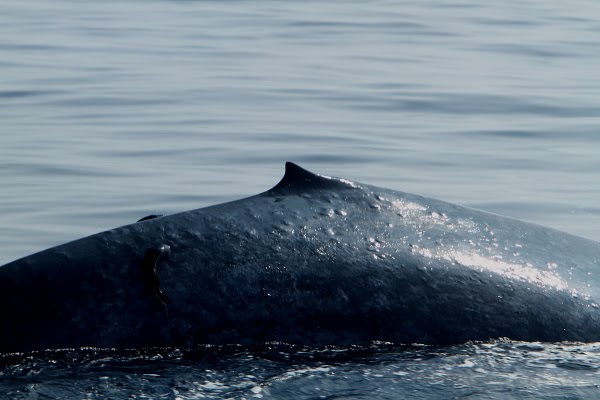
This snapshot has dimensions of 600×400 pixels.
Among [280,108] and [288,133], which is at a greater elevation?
[280,108]

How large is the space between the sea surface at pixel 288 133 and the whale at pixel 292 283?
0.27 feet

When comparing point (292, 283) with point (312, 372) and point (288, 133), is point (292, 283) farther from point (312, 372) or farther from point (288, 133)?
point (288, 133)

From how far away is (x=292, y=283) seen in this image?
17.0ft

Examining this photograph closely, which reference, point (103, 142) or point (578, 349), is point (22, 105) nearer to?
point (103, 142)

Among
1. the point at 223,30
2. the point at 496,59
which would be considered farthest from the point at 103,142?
the point at 223,30

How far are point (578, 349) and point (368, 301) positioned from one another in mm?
788

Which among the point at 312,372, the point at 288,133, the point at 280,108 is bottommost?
the point at 312,372

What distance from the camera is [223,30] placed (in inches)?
843

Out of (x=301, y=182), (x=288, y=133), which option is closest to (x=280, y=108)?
(x=288, y=133)

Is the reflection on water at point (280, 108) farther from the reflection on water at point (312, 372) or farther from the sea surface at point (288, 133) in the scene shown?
the reflection on water at point (312, 372)

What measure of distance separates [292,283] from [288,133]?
822cm

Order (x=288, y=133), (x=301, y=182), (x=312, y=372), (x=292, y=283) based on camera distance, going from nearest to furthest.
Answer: (x=312, y=372)
(x=292, y=283)
(x=301, y=182)
(x=288, y=133)

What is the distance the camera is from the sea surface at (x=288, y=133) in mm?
4914

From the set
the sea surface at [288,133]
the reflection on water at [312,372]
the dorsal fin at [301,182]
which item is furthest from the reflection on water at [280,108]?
the reflection on water at [312,372]
